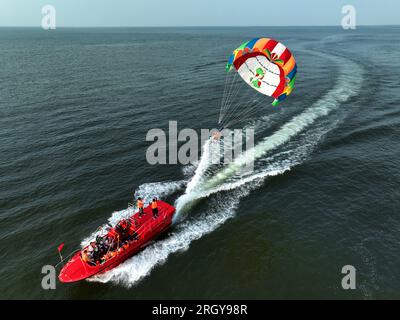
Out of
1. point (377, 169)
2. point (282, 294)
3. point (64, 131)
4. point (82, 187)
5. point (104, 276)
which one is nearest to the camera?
point (282, 294)

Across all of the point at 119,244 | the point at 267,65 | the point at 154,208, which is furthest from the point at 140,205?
the point at 267,65

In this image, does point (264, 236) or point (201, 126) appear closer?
point (264, 236)

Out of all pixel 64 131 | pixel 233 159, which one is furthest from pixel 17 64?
pixel 233 159

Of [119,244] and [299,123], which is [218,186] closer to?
[119,244]

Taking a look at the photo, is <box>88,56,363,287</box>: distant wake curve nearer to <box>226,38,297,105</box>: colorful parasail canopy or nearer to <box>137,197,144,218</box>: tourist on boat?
<box>137,197,144,218</box>: tourist on boat

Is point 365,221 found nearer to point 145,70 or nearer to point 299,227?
point 299,227

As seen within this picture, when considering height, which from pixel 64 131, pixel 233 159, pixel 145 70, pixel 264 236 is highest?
pixel 145 70
